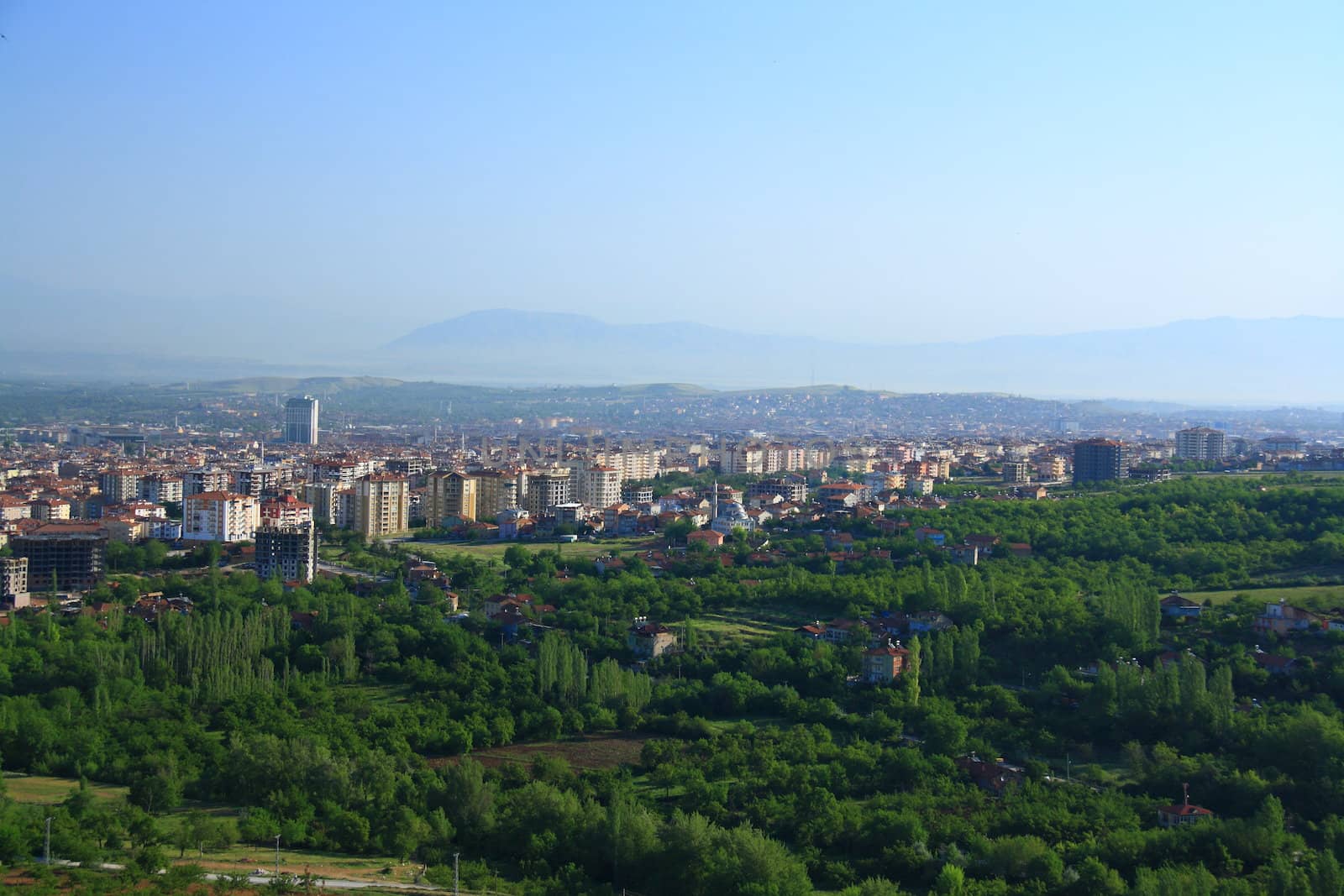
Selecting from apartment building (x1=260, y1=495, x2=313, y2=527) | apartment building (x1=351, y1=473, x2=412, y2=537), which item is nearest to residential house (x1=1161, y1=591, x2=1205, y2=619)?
apartment building (x1=351, y1=473, x2=412, y2=537)

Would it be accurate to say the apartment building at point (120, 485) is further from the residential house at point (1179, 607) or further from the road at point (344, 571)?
the residential house at point (1179, 607)

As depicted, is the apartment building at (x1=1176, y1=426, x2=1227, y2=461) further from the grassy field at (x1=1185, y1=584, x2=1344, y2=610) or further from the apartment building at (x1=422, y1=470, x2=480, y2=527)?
the grassy field at (x1=1185, y1=584, x2=1344, y2=610)

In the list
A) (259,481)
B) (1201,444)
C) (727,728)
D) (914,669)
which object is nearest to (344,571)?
(727,728)

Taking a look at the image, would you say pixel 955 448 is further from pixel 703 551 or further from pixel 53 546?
pixel 53 546

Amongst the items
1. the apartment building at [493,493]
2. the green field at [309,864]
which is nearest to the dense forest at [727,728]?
the green field at [309,864]

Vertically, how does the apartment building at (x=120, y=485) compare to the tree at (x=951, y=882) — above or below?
above

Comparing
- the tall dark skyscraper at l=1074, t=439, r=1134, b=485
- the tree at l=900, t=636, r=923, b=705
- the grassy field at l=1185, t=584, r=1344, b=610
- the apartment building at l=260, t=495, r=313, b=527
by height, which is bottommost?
the tree at l=900, t=636, r=923, b=705
